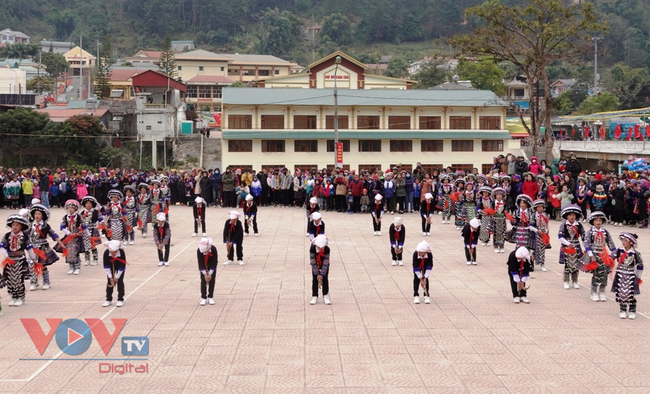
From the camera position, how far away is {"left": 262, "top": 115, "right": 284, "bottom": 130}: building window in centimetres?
4972

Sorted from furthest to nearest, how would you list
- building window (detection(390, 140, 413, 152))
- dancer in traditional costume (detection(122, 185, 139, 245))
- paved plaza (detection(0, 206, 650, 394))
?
1. building window (detection(390, 140, 413, 152))
2. dancer in traditional costume (detection(122, 185, 139, 245))
3. paved plaza (detection(0, 206, 650, 394))

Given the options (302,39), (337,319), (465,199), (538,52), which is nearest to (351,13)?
(302,39)

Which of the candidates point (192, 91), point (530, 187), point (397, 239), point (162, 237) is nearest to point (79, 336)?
point (162, 237)

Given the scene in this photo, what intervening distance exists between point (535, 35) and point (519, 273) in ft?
86.6

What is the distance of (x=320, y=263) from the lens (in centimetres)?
1316

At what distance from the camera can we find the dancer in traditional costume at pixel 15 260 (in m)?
13.3

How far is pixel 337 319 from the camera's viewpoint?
1224 centimetres

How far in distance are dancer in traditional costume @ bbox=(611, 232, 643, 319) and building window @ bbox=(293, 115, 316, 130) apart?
1527 inches

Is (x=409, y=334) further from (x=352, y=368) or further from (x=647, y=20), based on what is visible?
(x=647, y=20)

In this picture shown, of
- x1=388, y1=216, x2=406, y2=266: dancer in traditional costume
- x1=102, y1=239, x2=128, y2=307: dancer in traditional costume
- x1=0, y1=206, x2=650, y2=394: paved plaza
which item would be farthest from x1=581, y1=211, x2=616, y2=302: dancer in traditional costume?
x1=102, y1=239, x2=128, y2=307: dancer in traditional costume

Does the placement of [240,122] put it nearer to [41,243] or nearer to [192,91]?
[41,243]

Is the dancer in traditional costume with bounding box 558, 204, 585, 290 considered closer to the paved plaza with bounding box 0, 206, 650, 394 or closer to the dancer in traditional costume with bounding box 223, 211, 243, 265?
the paved plaza with bounding box 0, 206, 650, 394

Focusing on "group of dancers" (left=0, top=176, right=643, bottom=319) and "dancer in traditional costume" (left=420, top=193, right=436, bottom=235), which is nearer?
"group of dancers" (left=0, top=176, right=643, bottom=319)

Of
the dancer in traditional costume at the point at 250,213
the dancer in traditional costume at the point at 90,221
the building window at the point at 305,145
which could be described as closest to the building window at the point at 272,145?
the building window at the point at 305,145
